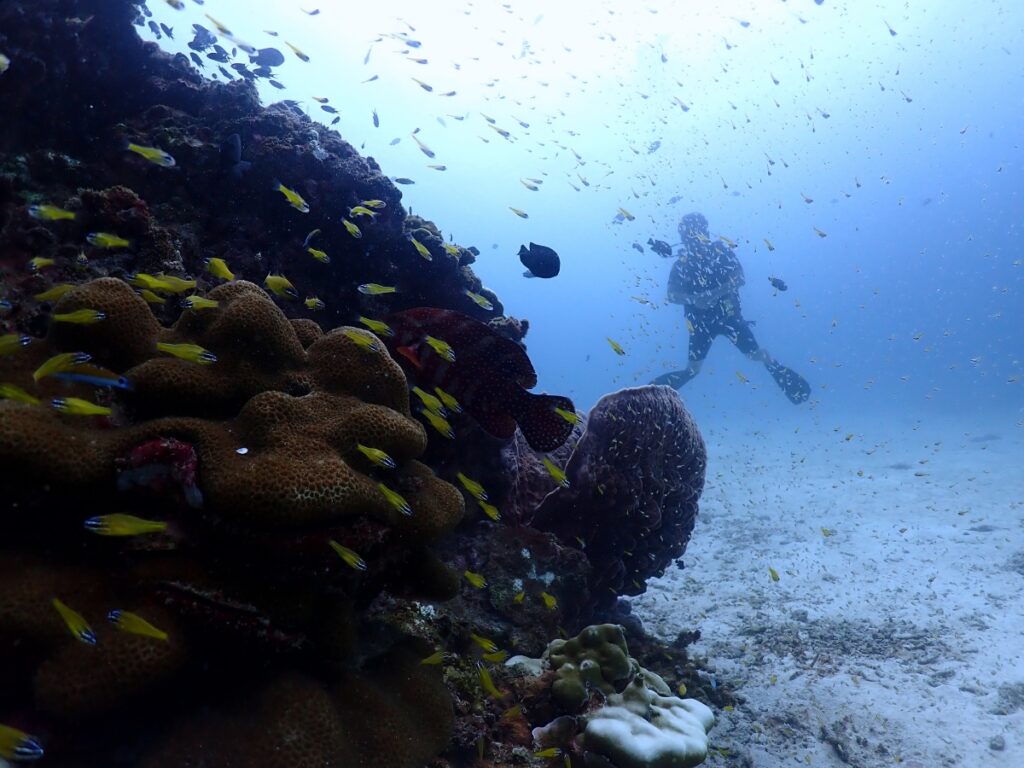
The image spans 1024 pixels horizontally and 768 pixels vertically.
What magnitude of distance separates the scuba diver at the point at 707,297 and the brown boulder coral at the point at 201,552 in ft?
70.5

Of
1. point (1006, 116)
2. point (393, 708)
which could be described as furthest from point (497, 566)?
point (1006, 116)

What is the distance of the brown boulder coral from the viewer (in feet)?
8.30

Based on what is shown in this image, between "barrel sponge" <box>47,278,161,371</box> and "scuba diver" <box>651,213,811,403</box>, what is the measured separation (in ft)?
71.7

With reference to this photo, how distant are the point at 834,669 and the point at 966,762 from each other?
5.57 ft

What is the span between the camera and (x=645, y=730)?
3861 mm

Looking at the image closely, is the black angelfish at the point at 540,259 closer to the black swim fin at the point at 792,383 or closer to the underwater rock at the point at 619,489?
the underwater rock at the point at 619,489

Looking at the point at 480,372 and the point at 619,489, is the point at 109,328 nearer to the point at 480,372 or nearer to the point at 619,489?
the point at 480,372

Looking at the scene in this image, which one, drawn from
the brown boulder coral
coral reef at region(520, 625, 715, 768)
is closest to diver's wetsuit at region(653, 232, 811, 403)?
coral reef at region(520, 625, 715, 768)

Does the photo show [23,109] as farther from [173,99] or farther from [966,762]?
[966,762]

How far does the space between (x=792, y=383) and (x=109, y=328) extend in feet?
93.1

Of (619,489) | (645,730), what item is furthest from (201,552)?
(619,489)

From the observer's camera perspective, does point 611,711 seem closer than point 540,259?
Yes

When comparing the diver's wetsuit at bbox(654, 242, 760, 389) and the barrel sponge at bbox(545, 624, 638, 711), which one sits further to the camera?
the diver's wetsuit at bbox(654, 242, 760, 389)

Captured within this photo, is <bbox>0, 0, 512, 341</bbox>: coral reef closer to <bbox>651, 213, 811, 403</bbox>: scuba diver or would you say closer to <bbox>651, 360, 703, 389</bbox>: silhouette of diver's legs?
<bbox>651, 213, 811, 403</bbox>: scuba diver
